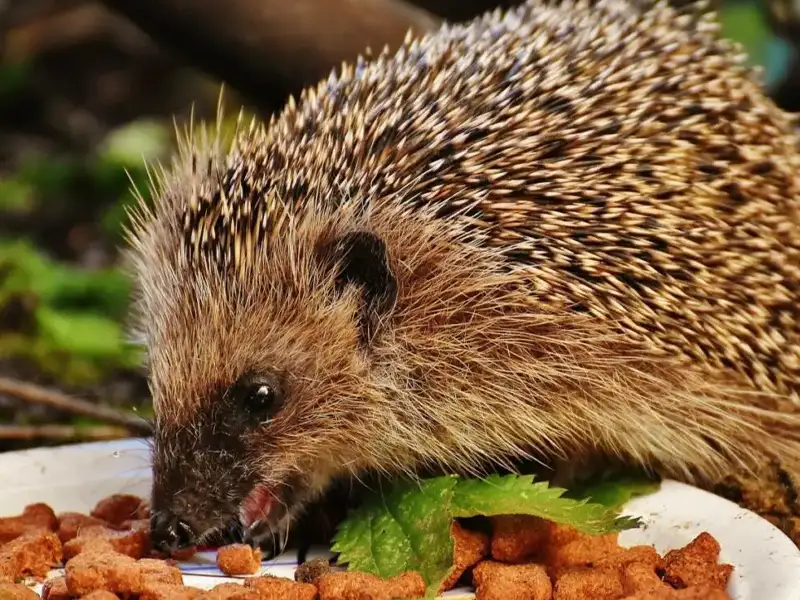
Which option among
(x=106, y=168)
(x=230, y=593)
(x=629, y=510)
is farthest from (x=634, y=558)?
(x=106, y=168)

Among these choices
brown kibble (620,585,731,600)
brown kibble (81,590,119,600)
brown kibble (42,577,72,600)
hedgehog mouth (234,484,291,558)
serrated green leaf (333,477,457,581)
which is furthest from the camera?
hedgehog mouth (234,484,291,558)

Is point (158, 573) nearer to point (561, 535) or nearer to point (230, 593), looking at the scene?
point (230, 593)

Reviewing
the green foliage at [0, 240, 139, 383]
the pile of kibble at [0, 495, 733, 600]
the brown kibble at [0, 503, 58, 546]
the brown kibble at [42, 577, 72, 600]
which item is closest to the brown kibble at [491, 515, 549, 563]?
the pile of kibble at [0, 495, 733, 600]

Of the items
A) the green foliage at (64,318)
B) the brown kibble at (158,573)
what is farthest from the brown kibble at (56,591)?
the green foliage at (64,318)

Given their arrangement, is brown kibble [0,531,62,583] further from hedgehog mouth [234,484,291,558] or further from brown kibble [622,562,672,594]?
brown kibble [622,562,672,594]

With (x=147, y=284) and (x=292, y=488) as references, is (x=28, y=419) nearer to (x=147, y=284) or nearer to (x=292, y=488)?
(x=147, y=284)

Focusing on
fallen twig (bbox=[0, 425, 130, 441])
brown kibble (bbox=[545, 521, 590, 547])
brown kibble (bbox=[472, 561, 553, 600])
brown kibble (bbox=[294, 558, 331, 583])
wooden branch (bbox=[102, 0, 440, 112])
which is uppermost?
wooden branch (bbox=[102, 0, 440, 112])
